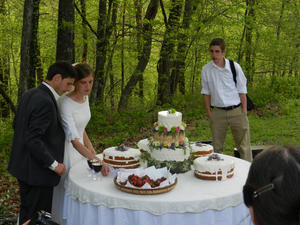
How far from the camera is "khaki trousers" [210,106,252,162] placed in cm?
549

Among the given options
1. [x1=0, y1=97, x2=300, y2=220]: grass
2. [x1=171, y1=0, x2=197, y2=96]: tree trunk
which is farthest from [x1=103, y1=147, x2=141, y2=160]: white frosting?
[x1=171, y1=0, x2=197, y2=96]: tree trunk

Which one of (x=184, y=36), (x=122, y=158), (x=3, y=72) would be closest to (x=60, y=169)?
(x=122, y=158)

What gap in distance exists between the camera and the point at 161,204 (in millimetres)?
2805

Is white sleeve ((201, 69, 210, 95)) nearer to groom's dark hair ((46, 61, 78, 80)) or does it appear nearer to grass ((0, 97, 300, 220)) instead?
groom's dark hair ((46, 61, 78, 80))

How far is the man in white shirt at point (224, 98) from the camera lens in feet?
17.7

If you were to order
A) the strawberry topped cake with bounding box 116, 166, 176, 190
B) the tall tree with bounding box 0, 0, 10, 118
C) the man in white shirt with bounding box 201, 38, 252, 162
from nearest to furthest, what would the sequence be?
the strawberry topped cake with bounding box 116, 166, 176, 190 → the man in white shirt with bounding box 201, 38, 252, 162 → the tall tree with bounding box 0, 0, 10, 118

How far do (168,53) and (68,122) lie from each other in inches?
340

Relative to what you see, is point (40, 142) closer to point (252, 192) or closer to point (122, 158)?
point (122, 158)

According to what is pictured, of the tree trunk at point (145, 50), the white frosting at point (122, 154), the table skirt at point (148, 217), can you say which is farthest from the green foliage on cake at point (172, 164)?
the tree trunk at point (145, 50)

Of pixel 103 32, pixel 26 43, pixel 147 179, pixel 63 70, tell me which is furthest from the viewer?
pixel 103 32

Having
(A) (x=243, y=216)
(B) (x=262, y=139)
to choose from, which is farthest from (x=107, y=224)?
(B) (x=262, y=139)

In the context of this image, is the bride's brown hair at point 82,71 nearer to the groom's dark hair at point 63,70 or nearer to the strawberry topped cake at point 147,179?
the groom's dark hair at point 63,70

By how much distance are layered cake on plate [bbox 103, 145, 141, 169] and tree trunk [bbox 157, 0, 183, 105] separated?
290 inches

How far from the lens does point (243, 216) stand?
309 centimetres
